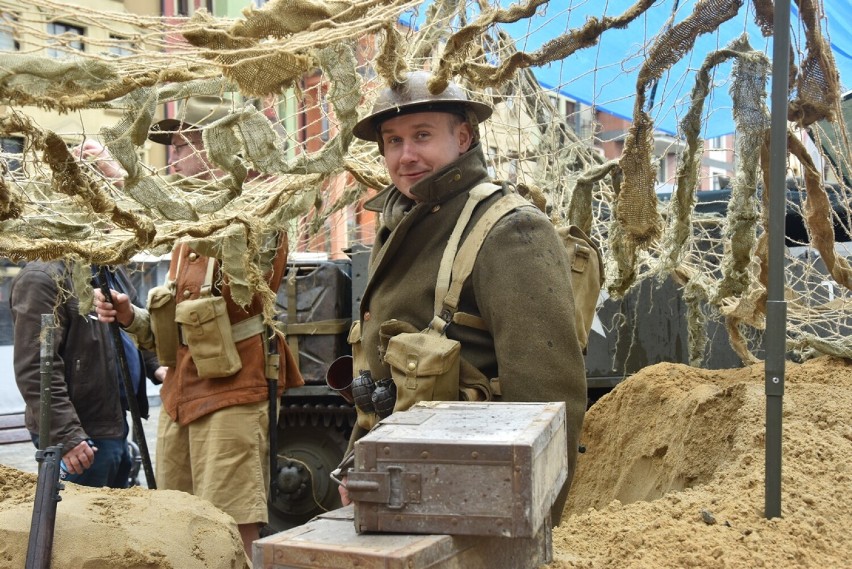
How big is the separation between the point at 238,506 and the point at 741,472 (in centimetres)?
249

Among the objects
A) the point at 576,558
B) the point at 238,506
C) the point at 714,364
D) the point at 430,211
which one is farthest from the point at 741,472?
the point at 714,364

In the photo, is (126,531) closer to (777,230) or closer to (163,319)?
(163,319)

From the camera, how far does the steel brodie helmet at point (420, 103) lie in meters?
3.19

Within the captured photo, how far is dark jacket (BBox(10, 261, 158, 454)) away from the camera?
507cm

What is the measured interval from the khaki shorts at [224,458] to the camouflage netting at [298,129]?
0.73 meters

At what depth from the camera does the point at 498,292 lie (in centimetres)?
284

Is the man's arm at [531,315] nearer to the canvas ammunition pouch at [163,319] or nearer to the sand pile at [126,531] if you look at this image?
the sand pile at [126,531]

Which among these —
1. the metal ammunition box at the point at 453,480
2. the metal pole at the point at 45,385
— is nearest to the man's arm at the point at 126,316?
the metal pole at the point at 45,385

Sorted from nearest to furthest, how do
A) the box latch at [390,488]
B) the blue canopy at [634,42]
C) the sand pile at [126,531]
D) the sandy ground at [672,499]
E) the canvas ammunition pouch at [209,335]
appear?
1. the box latch at [390,488]
2. the sandy ground at [672,499]
3. the sand pile at [126,531]
4. the canvas ammunition pouch at [209,335]
5. the blue canopy at [634,42]

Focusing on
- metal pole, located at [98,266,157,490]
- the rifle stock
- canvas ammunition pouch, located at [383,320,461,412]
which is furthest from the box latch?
metal pole, located at [98,266,157,490]

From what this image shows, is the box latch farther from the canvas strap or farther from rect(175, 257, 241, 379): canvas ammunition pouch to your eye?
rect(175, 257, 241, 379): canvas ammunition pouch

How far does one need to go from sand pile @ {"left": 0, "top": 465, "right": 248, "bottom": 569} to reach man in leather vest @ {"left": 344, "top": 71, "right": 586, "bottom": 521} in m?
0.87

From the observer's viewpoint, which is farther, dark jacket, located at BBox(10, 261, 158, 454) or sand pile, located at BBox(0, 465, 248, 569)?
dark jacket, located at BBox(10, 261, 158, 454)

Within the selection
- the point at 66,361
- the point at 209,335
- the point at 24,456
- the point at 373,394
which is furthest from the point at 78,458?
the point at 24,456
